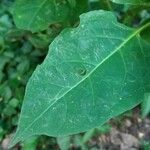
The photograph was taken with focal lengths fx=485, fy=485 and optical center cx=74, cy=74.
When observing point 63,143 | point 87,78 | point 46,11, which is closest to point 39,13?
point 46,11

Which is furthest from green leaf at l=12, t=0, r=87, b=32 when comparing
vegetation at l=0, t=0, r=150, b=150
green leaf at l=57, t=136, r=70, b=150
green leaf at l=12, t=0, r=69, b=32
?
green leaf at l=57, t=136, r=70, b=150

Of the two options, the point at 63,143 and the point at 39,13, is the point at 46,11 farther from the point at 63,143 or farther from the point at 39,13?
the point at 63,143

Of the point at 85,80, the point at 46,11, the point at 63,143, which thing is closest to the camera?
the point at 85,80

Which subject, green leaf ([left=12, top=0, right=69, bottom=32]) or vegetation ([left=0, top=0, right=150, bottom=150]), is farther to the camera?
green leaf ([left=12, top=0, right=69, bottom=32])

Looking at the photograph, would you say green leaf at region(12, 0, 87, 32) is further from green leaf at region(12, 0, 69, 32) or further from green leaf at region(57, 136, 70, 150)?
green leaf at region(57, 136, 70, 150)

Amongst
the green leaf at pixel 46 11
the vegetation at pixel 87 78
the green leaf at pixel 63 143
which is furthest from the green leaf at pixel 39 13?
the green leaf at pixel 63 143

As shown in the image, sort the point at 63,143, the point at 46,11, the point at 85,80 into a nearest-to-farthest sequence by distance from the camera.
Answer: the point at 85,80, the point at 46,11, the point at 63,143

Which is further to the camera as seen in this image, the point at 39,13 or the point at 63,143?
the point at 63,143

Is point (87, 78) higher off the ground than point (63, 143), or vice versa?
point (87, 78)
